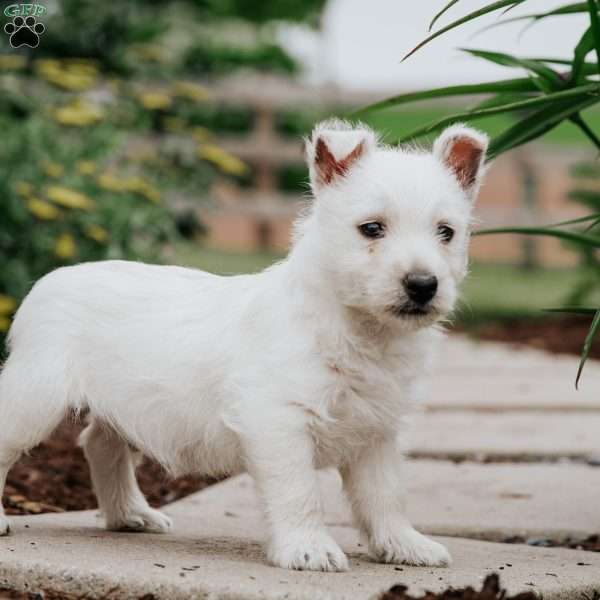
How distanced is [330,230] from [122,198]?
4329 mm

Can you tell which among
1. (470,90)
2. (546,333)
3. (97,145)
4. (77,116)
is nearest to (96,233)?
(77,116)

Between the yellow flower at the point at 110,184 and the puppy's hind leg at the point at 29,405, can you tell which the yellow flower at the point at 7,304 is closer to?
the yellow flower at the point at 110,184

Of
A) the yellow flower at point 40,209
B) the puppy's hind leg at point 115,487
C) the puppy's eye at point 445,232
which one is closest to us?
the puppy's eye at point 445,232

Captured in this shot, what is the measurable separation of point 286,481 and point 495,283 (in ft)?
31.6

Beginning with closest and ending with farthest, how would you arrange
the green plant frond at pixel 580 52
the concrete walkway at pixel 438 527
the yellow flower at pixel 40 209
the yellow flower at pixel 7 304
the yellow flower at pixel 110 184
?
1. the concrete walkway at pixel 438 527
2. the green plant frond at pixel 580 52
3. the yellow flower at pixel 7 304
4. the yellow flower at pixel 40 209
5. the yellow flower at pixel 110 184

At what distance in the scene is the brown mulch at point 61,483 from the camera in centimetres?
357

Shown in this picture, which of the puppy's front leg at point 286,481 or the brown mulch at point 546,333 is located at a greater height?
the puppy's front leg at point 286,481

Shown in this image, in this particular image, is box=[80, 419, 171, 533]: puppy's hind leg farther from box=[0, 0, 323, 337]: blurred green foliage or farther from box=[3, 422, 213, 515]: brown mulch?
box=[0, 0, 323, 337]: blurred green foliage

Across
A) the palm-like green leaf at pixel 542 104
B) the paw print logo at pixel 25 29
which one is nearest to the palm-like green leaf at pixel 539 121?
the palm-like green leaf at pixel 542 104

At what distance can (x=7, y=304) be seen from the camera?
5.20 metres

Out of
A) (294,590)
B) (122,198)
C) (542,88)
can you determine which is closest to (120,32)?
(122,198)

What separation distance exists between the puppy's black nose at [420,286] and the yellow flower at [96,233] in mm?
3840

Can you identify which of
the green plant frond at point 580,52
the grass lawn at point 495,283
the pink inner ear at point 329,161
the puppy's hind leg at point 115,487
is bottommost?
the grass lawn at point 495,283

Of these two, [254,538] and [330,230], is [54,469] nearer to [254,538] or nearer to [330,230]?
[254,538]
